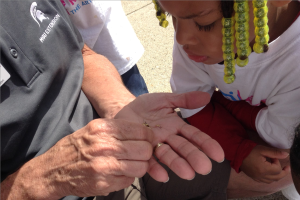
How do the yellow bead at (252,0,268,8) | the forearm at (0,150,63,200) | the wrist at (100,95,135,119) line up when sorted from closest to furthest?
the yellow bead at (252,0,268,8) < the forearm at (0,150,63,200) < the wrist at (100,95,135,119)

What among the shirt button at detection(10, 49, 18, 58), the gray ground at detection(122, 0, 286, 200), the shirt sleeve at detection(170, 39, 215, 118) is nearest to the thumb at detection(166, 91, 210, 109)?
the shirt sleeve at detection(170, 39, 215, 118)

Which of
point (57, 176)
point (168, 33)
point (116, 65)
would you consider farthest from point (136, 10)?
point (57, 176)

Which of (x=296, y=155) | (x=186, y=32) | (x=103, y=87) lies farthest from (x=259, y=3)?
(x=103, y=87)

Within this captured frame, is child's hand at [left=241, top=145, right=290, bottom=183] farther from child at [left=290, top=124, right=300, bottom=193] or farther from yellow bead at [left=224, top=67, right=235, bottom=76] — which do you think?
yellow bead at [left=224, top=67, right=235, bottom=76]

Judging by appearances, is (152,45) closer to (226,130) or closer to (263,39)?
(226,130)

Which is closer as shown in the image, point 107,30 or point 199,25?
point 199,25
